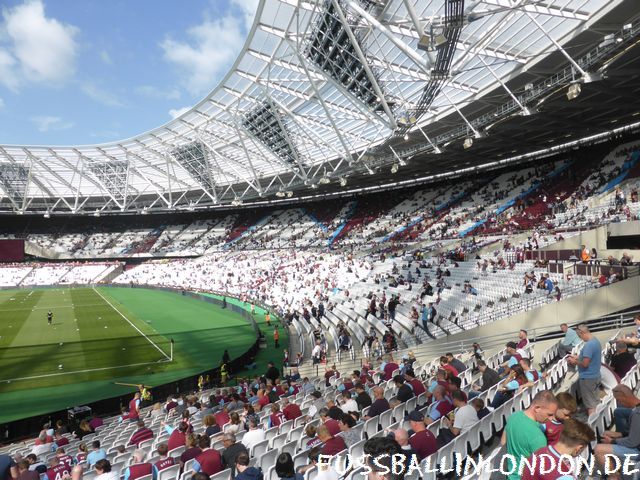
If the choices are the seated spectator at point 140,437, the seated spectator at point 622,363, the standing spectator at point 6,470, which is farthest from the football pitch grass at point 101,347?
the seated spectator at point 622,363

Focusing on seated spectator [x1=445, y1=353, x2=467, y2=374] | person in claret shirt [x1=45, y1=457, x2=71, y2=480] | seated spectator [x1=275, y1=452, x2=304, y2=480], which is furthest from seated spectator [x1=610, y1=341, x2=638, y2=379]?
person in claret shirt [x1=45, y1=457, x2=71, y2=480]

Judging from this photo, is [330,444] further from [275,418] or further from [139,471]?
[139,471]

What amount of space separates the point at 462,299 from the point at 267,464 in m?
15.6

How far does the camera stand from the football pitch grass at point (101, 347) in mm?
18031

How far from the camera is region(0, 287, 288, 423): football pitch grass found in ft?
59.2

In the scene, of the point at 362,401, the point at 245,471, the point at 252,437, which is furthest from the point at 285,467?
the point at 362,401

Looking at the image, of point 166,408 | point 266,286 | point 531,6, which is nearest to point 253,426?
point 166,408

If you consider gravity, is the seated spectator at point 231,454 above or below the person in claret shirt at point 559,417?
below

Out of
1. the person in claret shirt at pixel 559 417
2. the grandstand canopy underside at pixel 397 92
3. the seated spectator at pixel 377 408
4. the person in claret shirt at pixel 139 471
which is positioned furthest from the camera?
the grandstand canopy underside at pixel 397 92

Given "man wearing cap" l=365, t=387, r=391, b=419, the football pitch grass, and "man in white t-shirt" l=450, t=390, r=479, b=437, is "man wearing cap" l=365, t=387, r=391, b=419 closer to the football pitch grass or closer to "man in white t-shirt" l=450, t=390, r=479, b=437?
"man in white t-shirt" l=450, t=390, r=479, b=437

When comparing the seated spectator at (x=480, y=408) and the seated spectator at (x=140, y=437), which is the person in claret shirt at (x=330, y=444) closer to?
the seated spectator at (x=480, y=408)

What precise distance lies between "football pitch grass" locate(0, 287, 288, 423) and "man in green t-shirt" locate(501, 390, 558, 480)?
16.7 metres

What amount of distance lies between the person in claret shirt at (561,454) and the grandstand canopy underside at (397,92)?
589 inches

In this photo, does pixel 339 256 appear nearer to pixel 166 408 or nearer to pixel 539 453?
pixel 166 408
